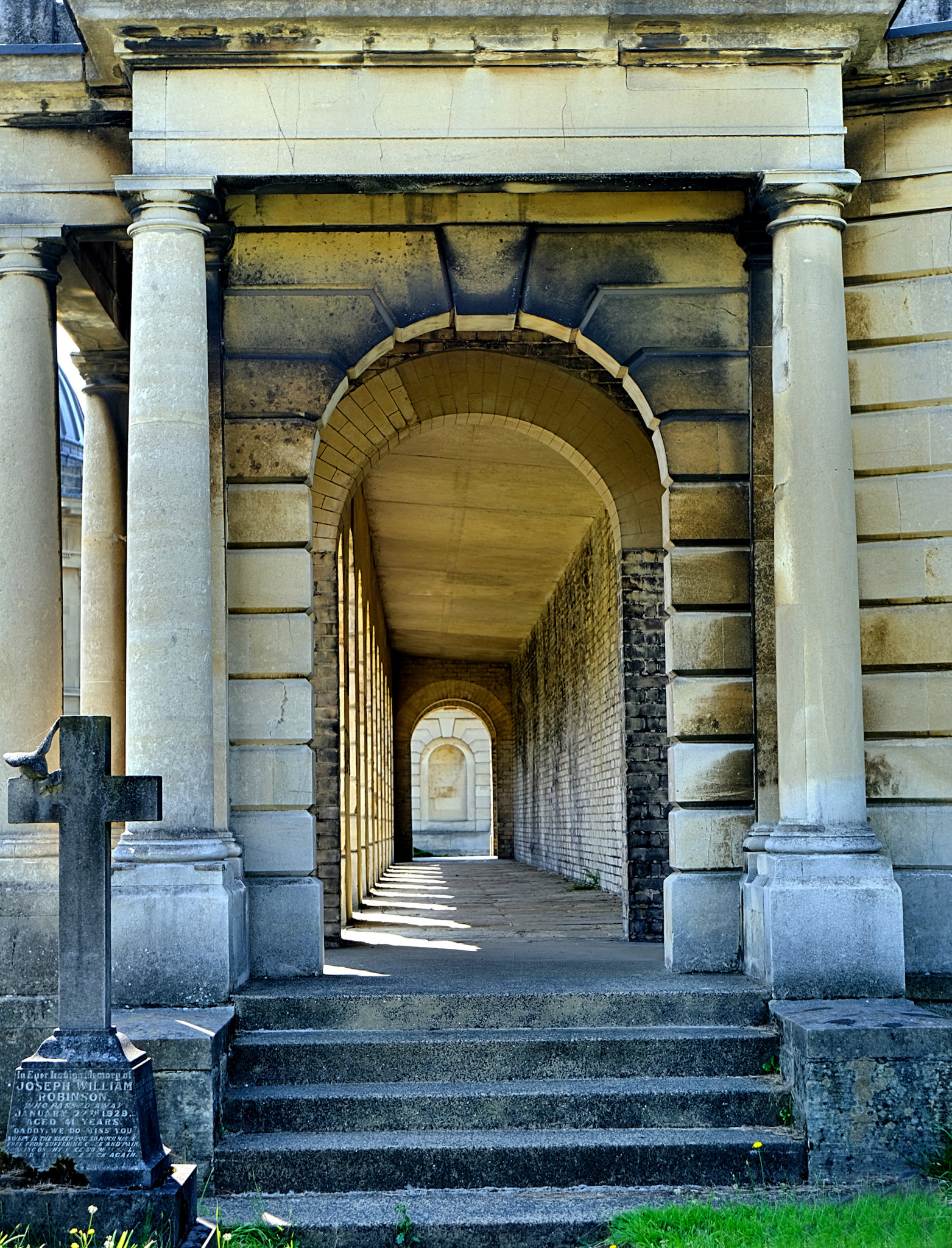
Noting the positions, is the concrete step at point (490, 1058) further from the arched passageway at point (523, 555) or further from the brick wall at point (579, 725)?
the brick wall at point (579, 725)

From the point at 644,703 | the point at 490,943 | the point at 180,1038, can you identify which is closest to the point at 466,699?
the point at 644,703

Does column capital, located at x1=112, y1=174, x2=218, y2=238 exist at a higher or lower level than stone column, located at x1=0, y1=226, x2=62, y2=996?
higher

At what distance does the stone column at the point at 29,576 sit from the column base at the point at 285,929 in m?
1.05

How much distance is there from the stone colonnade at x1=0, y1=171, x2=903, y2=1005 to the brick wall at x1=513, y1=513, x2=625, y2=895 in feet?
14.4

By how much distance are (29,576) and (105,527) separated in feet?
8.88

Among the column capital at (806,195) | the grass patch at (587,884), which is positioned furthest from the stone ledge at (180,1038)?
the grass patch at (587,884)

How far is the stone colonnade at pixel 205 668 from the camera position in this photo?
273 inches

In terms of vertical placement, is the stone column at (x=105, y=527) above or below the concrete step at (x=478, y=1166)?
above

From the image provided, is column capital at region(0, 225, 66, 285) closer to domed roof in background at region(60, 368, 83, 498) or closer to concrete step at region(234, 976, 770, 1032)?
concrete step at region(234, 976, 770, 1032)

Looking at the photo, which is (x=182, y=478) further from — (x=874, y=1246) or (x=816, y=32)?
(x=874, y=1246)

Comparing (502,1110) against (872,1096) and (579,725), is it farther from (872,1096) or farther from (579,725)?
(579,725)

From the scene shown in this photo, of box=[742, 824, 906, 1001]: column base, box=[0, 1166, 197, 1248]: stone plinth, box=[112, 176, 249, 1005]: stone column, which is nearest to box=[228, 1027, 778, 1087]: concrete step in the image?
box=[742, 824, 906, 1001]: column base

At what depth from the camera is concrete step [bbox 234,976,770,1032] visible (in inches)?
269

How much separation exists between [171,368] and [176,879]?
102 inches
